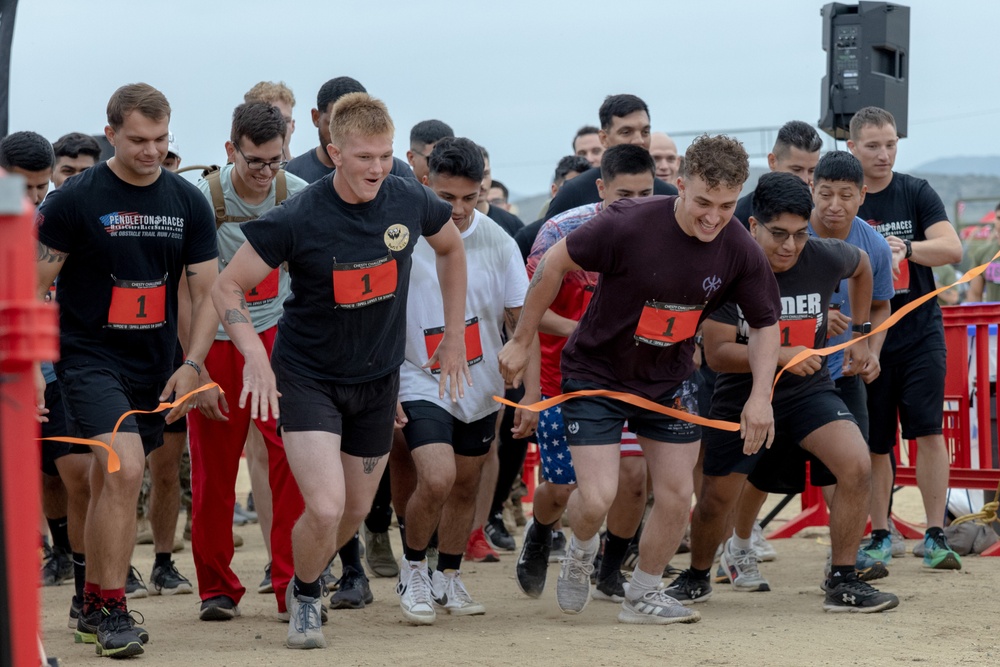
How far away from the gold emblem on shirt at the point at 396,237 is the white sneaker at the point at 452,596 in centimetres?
171

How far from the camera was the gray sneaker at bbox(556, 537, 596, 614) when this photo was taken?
18.9 feet

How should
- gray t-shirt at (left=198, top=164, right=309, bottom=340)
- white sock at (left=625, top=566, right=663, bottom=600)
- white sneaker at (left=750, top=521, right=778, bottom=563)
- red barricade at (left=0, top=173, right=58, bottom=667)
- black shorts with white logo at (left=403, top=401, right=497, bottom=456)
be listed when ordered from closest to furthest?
1. red barricade at (left=0, top=173, right=58, bottom=667)
2. white sock at (left=625, top=566, right=663, bottom=600)
3. black shorts with white logo at (left=403, top=401, right=497, bottom=456)
4. gray t-shirt at (left=198, top=164, right=309, bottom=340)
5. white sneaker at (left=750, top=521, right=778, bottom=563)

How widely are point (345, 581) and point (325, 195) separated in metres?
2.04

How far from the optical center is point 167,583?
6.73 metres

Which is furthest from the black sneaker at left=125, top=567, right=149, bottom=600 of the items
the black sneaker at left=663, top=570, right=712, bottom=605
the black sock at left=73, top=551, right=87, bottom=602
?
the black sneaker at left=663, top=570, right=712, bottom=605

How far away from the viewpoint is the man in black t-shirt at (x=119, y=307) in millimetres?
5156

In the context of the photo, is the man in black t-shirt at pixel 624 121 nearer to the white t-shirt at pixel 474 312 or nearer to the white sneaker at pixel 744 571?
the white t-shirt at pixel 474 312

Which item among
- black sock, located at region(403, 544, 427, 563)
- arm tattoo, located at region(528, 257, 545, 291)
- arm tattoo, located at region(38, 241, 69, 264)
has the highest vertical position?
arm tattoo, located at region(38, 241, 69, 264)

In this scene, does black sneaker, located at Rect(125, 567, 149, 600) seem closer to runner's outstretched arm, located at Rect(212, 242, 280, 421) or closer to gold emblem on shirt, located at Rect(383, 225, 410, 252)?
runner's outstretched arm, located at Rect(212, 242, 280, 421)

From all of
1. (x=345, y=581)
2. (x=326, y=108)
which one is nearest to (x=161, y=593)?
(x=345, y=581)

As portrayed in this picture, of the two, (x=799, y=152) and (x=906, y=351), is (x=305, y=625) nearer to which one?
(x=906, y=351)

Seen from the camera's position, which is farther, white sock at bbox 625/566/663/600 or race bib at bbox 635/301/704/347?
white sock at bbox 625/566/663/600

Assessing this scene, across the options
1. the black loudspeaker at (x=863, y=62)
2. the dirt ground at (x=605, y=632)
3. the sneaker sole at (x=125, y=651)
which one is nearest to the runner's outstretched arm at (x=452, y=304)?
the dirt ground at (x=605, y=632)

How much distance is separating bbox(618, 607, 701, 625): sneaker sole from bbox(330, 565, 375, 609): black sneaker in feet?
4.10
